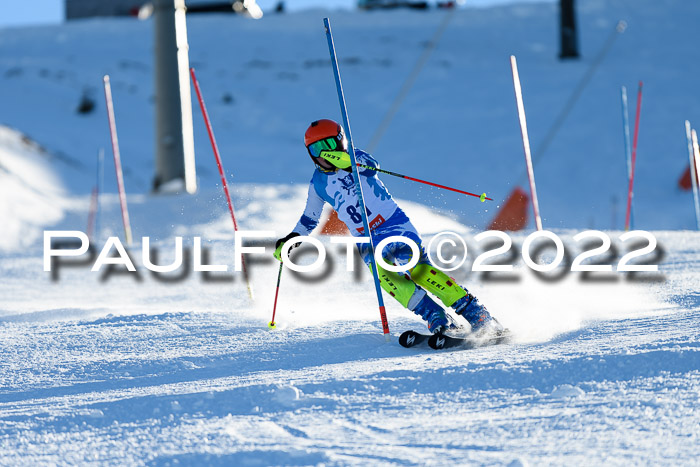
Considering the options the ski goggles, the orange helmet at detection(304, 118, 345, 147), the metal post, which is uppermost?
the metal post

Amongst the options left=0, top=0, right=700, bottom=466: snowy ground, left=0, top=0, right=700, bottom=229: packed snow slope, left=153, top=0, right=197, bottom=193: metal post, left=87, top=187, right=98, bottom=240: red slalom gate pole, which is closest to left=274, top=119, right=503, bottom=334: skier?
left=0, top=0, right=700, bottom=466: snowy ground

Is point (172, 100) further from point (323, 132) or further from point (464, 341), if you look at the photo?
point (464, 341)

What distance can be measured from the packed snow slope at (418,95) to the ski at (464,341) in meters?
7.13

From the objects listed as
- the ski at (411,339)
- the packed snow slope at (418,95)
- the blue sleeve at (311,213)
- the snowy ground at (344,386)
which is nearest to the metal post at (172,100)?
the packed snow slope at (418,95)

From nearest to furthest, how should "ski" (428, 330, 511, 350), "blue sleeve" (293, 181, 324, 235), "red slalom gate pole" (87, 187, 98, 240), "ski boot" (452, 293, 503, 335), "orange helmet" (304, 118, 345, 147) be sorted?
"ski" (428, 330, 511, 350) < "ski boot" (452, 293, 503, 335) < "orange helmet" (304, 118, 345, 147) < "blue sleeve" (293, 181, 324, 235) < "red slalom gate pole" (87, 187, 98, 240)

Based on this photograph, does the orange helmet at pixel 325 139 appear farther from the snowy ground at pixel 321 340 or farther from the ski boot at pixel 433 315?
the snowy ground at pixel 321 340

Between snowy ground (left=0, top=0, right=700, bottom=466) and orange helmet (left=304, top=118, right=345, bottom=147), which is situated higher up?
orange helmet (left=304, top=118, right=345, bottom=147)

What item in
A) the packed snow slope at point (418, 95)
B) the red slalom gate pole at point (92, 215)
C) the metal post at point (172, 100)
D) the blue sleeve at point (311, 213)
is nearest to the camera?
the blue sleeve at point (311, 213)

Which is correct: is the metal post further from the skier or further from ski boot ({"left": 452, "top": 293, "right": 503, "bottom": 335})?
ski boot ({"left": 452, "top": 293, "right": 503, "bottom": 335})

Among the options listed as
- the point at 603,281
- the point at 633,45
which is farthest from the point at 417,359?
the point at 633,45

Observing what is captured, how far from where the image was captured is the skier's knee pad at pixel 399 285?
446 centimetres

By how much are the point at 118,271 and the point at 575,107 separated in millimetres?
12146

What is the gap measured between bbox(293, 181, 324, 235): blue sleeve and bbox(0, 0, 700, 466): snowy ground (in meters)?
0.54

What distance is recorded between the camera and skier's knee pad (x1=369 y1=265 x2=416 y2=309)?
14.6ft
